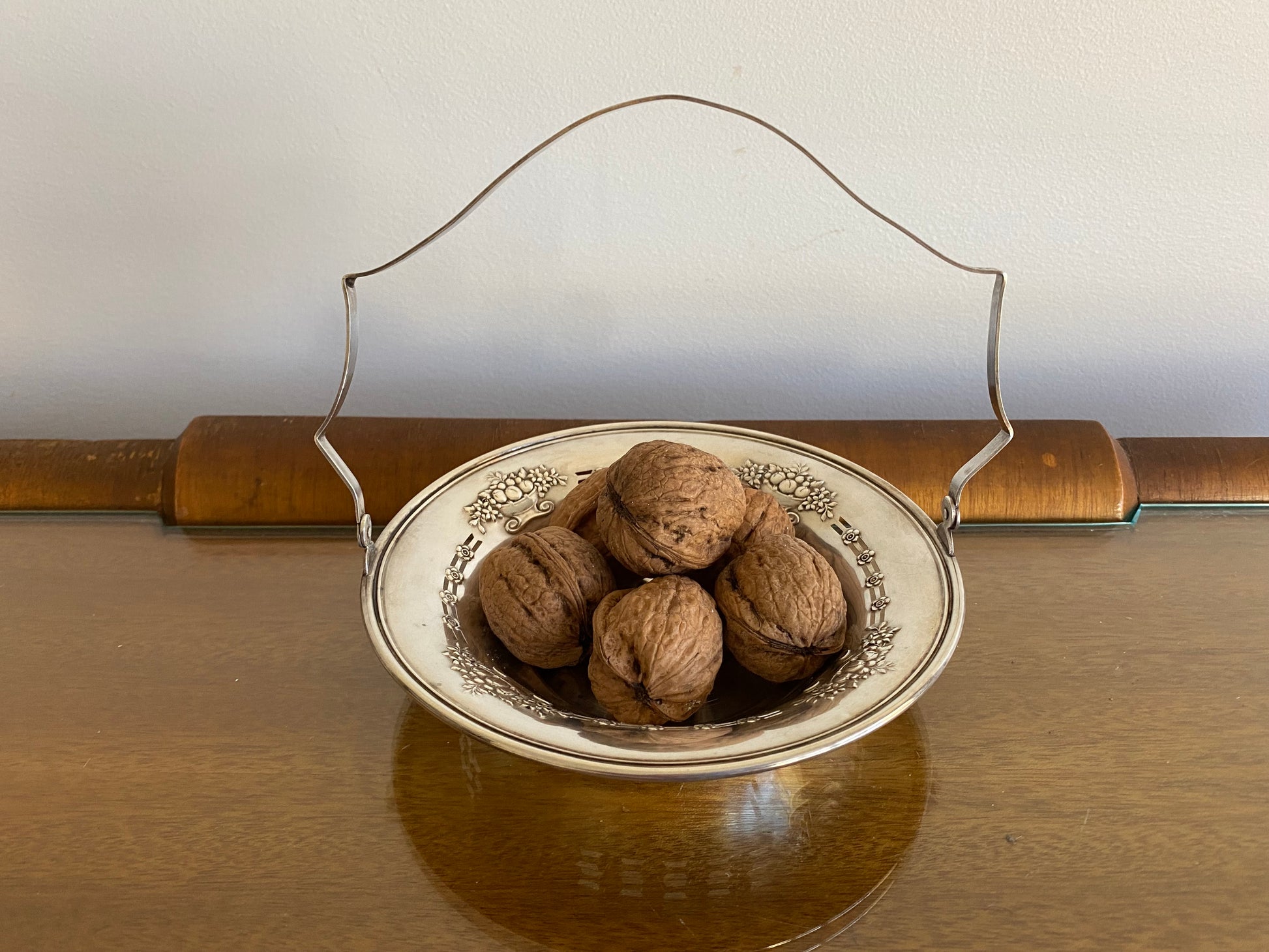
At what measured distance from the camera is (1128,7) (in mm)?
805

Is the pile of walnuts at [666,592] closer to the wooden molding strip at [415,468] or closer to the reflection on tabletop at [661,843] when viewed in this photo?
the reflection on tabletop at [661,843]

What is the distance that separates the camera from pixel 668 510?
60 cm

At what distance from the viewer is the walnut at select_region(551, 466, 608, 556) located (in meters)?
0.67

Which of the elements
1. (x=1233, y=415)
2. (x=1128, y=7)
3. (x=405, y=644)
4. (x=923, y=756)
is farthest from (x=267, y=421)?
(x=1233, y=415)

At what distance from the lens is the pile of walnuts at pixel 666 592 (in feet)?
1.84

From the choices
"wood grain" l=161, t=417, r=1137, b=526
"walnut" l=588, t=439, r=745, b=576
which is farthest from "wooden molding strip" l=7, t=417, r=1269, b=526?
"walnut" l=588, t=439, r=745, b=576

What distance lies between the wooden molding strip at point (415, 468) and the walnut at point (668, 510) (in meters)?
0.22

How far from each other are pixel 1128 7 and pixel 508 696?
0.72 m

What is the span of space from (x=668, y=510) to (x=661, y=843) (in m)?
0.19

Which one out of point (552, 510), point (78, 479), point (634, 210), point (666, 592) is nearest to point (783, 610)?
point (666, 592)

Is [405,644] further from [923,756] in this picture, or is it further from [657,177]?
[657,177]

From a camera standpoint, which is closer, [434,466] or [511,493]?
[511,493]

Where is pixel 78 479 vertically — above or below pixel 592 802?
above

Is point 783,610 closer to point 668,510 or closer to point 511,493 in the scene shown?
point 668,510
